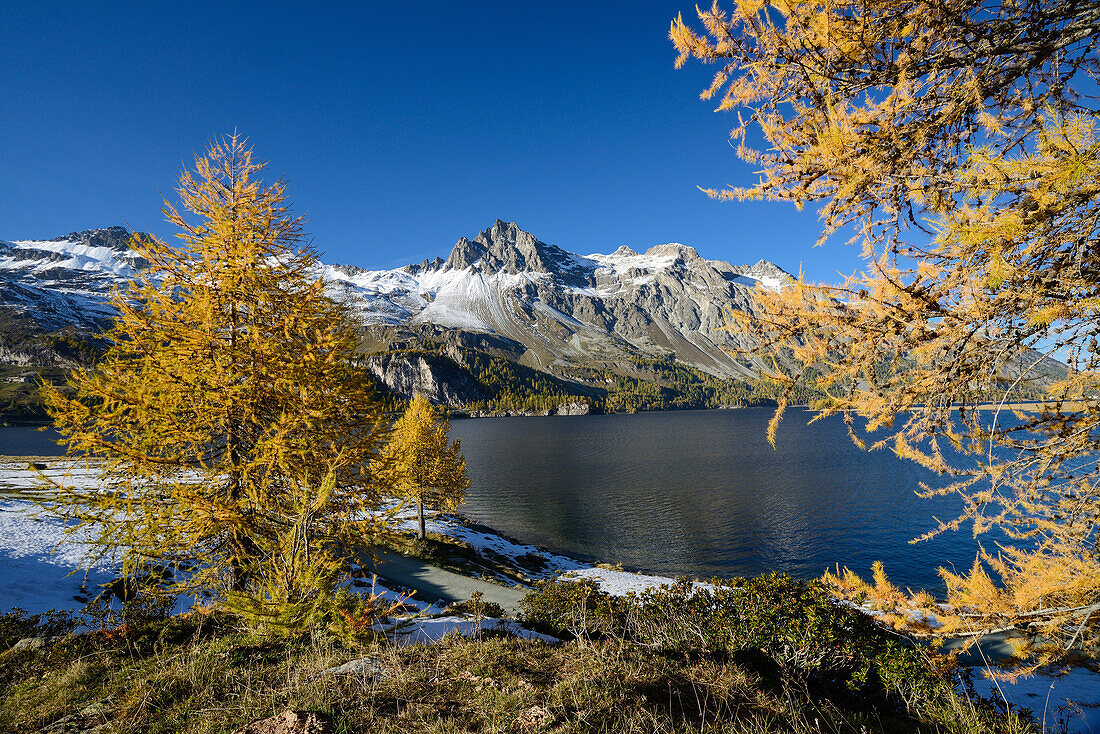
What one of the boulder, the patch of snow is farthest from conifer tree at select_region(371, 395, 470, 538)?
the boulder

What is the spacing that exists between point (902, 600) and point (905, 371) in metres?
4.68

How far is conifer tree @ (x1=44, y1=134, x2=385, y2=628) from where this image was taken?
24.2 ft

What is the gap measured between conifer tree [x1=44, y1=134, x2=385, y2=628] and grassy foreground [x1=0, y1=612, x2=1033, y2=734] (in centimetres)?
146

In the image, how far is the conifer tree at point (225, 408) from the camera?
7.39 meters

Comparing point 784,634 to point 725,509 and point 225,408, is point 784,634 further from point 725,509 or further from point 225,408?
point 725,509

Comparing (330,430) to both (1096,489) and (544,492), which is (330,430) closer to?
(1096,489)

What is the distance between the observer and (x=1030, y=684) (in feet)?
36.3

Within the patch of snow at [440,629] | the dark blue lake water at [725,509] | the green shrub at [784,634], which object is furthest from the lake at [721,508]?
the patch of snow at [440,629]

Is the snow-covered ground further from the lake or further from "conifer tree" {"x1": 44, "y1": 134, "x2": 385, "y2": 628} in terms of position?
the lake

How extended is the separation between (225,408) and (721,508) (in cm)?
4840

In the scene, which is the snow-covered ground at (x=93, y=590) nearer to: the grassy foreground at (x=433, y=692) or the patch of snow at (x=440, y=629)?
the patch of snow at (x=440, y=629)

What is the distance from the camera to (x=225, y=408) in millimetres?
7820

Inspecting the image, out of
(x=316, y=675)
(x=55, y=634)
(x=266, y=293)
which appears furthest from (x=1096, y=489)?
(x=55, y=634)

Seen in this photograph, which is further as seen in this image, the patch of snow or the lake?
the lake
